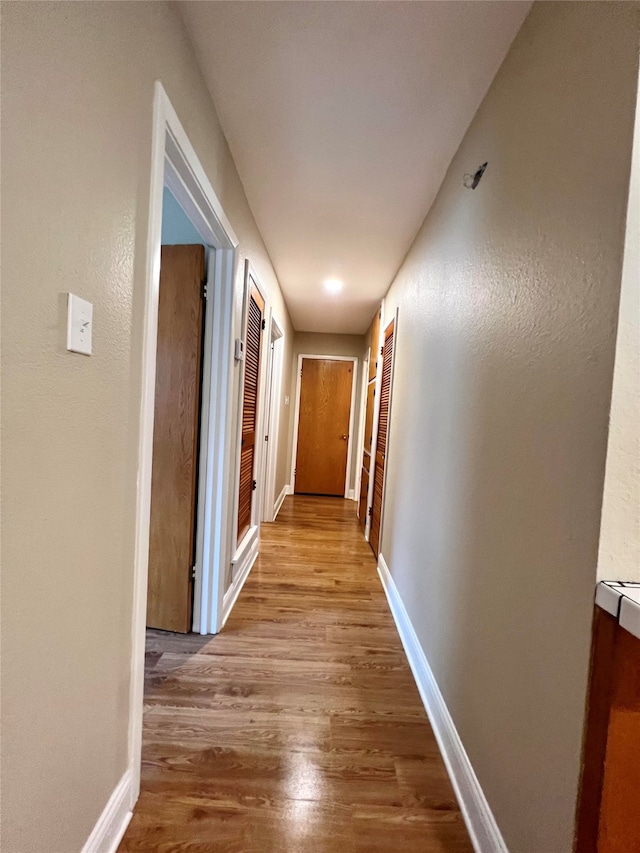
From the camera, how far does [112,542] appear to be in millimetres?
932

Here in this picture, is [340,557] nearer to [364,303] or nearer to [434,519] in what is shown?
[434,519]

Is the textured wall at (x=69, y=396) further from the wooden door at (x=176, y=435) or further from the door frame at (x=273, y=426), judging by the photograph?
the door frame at (x=273, y=426)

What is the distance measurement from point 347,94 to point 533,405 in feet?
4.41

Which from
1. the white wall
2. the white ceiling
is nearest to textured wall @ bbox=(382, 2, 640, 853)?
the white wall

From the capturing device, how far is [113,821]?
971 mm

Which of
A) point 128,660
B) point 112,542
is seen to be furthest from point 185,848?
point 112,542

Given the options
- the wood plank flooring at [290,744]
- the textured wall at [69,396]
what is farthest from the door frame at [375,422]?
the textured wall at [69,396]

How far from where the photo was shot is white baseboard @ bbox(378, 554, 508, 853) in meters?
0.99

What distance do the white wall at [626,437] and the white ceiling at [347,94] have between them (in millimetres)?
892

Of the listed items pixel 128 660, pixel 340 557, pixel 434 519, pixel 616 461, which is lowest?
pixel 340 557

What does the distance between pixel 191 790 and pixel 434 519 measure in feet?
4.11

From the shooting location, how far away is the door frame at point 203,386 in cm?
105

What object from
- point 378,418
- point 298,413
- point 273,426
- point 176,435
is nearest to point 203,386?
point 176,435

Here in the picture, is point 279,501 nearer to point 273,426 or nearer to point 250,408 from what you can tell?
point 273,426
